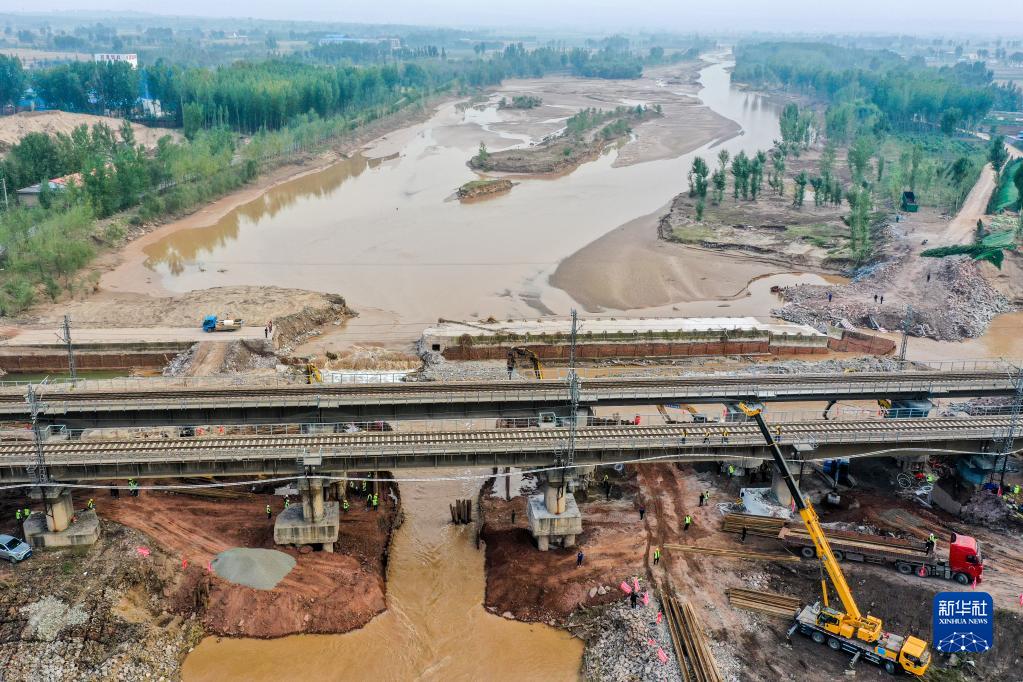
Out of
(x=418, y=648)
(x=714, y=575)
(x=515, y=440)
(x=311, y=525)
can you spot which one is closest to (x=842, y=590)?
(x=714, y=575)

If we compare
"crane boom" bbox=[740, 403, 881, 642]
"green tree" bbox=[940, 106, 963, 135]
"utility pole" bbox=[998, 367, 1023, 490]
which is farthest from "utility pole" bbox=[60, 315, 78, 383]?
"green tree" bbox=[940, 106, 963, 135]

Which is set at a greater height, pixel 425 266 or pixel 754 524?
pixel 425 266

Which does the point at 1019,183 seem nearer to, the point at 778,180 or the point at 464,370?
the point at 778,180

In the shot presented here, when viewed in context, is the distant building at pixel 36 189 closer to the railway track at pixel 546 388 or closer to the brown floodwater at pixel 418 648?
the railway track at pixel 546 388

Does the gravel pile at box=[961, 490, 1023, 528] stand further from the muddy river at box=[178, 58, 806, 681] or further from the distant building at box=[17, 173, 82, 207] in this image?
the distant building at box=[17, 173, 82, 207]

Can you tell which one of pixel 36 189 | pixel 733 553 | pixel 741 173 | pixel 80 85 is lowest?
pixel 733 553

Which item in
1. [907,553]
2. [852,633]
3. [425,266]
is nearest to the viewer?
Answer: [852,633]
